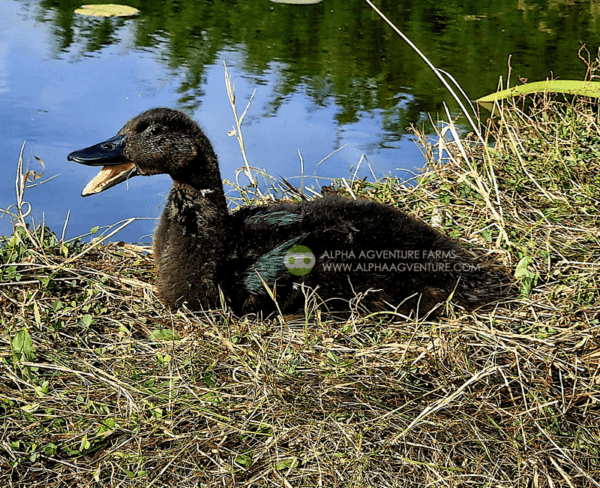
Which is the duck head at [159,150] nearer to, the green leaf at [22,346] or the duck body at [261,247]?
the duck body at [261,247]

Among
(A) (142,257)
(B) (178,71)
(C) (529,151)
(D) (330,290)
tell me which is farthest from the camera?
(B) (178,71)

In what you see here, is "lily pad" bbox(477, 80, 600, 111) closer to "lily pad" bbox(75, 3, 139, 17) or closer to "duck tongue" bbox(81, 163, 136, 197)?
"duck tongue" bbox(81, 163, 136, 197)

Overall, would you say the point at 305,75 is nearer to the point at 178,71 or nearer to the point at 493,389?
the point at 178,71

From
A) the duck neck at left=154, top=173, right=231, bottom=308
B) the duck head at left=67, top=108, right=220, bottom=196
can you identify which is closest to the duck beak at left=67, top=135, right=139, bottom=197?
the duck head at left=67, top=108, right=220, bottom=196

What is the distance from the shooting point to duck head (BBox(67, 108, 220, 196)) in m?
3.17

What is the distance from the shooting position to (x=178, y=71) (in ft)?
21.6

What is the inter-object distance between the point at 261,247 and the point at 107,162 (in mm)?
875

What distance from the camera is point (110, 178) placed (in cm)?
330

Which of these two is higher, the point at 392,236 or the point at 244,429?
the point at 392,236

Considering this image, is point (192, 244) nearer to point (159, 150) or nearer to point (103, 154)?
point (159, 150)

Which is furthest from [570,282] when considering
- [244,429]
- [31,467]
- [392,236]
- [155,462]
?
[31,467]

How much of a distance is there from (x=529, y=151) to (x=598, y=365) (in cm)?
213

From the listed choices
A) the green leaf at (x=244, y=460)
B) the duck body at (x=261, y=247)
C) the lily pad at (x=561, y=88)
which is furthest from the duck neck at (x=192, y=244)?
the lily pad at (x=561, y=88)

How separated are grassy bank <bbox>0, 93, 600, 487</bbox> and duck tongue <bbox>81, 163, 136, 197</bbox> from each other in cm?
36
